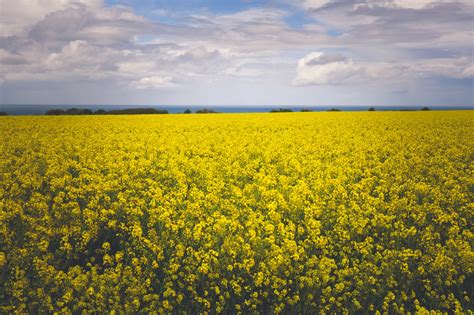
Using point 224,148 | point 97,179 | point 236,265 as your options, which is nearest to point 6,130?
point 224,148

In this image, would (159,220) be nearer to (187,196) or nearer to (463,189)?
(187,196)

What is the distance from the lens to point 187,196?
9094 mm

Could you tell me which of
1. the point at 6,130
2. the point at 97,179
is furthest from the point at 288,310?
the point at 6,130

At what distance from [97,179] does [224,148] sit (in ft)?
22.0

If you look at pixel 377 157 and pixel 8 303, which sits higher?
pixel 377 157

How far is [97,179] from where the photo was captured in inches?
373

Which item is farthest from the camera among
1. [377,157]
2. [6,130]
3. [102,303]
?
[6,130]

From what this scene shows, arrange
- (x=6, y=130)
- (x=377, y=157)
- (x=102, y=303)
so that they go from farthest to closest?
(x=6, y=130) < (x=377, y=157) < (x=102, y=303)

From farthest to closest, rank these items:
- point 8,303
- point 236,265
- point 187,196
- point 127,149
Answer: point 127,149 < point 187,196 < point 236,265 < point 8,303

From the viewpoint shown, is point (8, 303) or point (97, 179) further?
point (97, 179)

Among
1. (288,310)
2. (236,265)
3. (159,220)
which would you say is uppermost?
(159,220)

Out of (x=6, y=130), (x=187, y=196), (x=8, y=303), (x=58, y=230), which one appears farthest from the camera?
(x=6, y=130)

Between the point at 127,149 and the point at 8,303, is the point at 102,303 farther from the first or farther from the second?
the point at 127,149

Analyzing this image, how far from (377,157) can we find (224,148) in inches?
222
